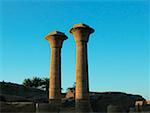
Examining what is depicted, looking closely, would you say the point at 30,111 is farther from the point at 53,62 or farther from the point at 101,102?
the point at 101,102

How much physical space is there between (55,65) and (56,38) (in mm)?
2399

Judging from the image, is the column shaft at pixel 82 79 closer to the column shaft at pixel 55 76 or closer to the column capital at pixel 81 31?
the column capital at pixel 81 31

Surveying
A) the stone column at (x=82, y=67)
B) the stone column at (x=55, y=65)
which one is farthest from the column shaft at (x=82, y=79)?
the stone column at (x=55, y=65)

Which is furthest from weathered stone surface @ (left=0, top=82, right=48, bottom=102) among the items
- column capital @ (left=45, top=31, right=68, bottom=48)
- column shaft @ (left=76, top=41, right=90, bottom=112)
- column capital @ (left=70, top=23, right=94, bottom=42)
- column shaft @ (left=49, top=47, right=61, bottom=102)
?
column capital @ (left=70, top=23, right=94, bottom=42)

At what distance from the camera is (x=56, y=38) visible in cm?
2541

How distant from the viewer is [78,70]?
22.3 m

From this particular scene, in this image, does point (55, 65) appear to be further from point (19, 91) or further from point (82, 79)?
point (19, 91)

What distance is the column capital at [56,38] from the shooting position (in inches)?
989

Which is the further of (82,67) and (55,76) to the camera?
(55,76)

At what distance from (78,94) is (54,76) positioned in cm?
406

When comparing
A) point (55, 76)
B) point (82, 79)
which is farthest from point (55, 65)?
point (82, 79)

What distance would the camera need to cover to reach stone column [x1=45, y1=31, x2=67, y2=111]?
81.5 feet

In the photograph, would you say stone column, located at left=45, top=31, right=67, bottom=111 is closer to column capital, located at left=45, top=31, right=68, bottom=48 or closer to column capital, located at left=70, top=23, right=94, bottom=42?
column capital, located at left=45, top=31, right=68, bottom=48

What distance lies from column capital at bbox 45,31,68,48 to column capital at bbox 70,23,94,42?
260 cm
